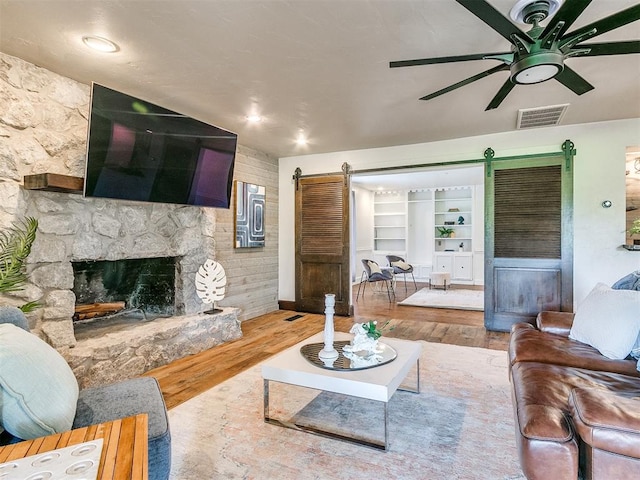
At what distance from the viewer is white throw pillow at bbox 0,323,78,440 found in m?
1.15

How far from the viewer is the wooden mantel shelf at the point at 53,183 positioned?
2.37m

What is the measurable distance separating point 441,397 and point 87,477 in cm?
219

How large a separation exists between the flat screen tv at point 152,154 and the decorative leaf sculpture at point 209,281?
0.68 metres

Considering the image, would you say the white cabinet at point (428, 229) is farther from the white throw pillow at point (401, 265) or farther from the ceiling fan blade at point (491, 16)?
the ceiling fan blade at point (491, 16)

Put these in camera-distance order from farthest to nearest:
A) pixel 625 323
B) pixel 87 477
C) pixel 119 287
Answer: pixel 119 287
pixel 625 323
pixel 87 477

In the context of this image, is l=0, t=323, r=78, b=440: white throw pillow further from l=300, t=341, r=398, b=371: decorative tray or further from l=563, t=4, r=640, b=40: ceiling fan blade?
l=563, t=4, r=640, b=40: ceiling fan blade

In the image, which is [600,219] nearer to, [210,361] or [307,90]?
[307,90]

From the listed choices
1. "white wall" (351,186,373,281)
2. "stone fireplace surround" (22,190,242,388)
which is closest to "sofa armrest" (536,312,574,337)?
"stone fireplace surround" (22,190,242,388)

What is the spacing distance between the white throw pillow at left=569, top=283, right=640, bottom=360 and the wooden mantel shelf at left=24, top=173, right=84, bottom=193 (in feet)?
11.6

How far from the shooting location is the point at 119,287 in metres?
3.66

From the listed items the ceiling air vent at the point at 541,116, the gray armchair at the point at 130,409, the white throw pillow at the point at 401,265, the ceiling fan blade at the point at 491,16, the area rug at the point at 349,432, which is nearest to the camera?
the gray armchair at the point at 130,409

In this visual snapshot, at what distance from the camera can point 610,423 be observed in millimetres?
1168

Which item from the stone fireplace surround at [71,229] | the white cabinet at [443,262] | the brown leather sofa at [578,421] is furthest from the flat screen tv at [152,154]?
the white cabinet at [443,262]

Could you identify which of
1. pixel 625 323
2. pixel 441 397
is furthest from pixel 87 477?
pixel 625 323
